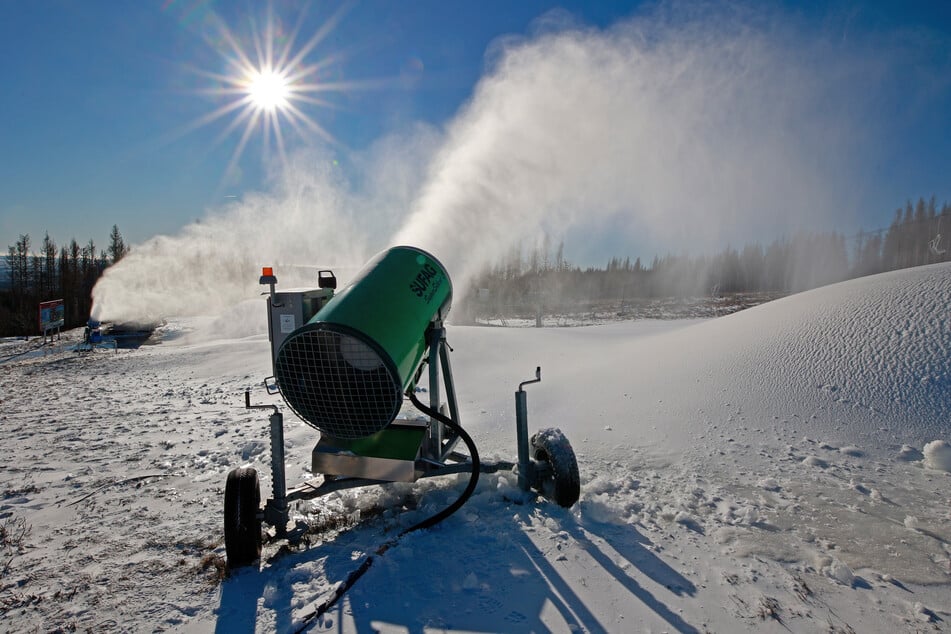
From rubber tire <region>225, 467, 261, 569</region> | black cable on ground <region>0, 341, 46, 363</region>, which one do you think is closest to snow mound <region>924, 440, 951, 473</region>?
rubber tire <region>225, 467, 261, 569</region>

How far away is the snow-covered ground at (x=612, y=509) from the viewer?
2.67 m

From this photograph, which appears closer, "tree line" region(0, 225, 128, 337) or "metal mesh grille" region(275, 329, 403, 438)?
"metal mesh grille" region(275, 329, 403, 438)

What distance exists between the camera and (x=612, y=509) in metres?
3.72

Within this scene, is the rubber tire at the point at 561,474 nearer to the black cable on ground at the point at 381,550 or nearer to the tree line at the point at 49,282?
the black cable on ground at the point at 381,550

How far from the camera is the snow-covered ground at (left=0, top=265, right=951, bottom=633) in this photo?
2.67m

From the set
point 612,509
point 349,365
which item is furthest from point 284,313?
point 612,509

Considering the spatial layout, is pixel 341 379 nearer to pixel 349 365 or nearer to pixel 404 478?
pixel 349 365

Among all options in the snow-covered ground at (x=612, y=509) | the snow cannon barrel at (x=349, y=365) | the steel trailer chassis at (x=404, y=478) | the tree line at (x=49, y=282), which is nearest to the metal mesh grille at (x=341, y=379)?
the snow cannon barrel at (x=349, y=365)

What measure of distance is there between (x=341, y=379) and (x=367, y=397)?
0.72 feet

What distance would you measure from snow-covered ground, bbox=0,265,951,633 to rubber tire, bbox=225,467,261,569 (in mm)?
126

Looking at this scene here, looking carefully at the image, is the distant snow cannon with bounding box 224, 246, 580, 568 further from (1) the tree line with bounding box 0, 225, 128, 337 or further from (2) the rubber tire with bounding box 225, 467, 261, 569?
(1) the tree line with bounding box 0, 225, 128, 337

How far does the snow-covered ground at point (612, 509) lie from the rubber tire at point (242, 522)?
0.41ft

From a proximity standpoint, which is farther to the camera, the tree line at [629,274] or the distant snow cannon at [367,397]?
the tree line at [629,274]

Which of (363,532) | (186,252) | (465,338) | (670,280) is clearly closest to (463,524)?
(363,532)
